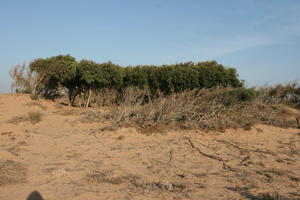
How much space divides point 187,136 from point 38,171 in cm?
445

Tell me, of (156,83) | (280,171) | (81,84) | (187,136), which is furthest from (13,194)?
(81,84)

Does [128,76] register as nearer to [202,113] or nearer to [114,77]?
[114,77]

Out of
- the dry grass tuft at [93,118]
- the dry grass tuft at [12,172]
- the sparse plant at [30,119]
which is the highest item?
the dry grass tuft at [93,118]

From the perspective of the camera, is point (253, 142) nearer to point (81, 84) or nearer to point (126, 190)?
point (126, 190)

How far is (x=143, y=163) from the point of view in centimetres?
537

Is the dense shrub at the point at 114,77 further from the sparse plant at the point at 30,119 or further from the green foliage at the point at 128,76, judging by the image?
the sparse plant at the point at 30,119

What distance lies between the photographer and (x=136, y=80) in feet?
54.2

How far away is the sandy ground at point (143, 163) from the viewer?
3.74m

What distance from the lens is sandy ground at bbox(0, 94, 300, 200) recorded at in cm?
374

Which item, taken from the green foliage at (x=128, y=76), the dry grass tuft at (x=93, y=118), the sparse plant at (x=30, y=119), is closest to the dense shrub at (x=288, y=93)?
the green foliage at (x=128, y=76)

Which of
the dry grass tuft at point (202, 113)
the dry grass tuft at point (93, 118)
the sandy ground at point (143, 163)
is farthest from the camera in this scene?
the dry grass tuft at point (93, 118)

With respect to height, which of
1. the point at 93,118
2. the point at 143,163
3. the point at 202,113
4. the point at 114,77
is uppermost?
the point at 114,77

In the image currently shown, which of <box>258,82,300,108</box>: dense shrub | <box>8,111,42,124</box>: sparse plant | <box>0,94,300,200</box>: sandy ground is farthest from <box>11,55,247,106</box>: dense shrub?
<box>0,94,300,200</box>: sandy ground

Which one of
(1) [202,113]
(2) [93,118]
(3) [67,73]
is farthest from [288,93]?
(3) [67,73]
